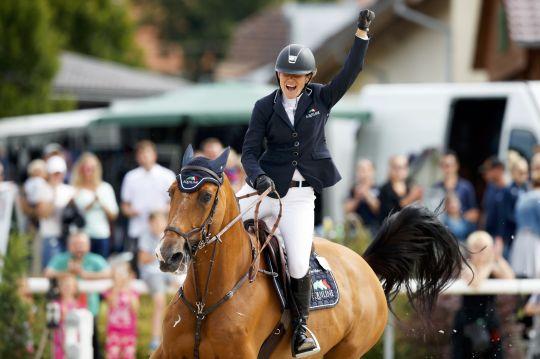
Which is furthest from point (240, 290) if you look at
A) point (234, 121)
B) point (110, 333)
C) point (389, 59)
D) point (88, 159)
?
point (389, 59)

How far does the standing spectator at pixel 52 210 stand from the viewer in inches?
527

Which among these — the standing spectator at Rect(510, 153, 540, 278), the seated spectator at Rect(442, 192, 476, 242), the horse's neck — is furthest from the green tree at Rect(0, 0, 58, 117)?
the horse's neck

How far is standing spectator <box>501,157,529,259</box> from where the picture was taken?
13297 mm

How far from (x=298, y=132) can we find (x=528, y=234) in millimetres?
5117

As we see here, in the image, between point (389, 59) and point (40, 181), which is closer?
point (40, 181)

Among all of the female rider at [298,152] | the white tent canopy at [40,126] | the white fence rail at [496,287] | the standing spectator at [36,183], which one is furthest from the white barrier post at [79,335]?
the white tent canopy at [40,126]

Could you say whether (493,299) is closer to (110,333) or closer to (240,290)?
(110,333)

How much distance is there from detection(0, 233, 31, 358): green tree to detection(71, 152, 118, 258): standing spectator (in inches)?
63.6

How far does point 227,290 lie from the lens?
740 centimetres

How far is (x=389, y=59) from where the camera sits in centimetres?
2975

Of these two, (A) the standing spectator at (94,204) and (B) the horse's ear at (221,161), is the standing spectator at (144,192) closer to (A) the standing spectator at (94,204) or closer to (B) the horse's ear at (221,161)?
(A) the standing spectator at (94,204)

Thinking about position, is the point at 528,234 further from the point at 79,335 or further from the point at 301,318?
the point at 301,318

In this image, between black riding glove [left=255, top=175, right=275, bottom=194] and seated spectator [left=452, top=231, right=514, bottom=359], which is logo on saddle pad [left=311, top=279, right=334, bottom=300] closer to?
black riding glove [left=255, top=175, right=275, bottom=194]

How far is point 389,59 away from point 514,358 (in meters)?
19.5
